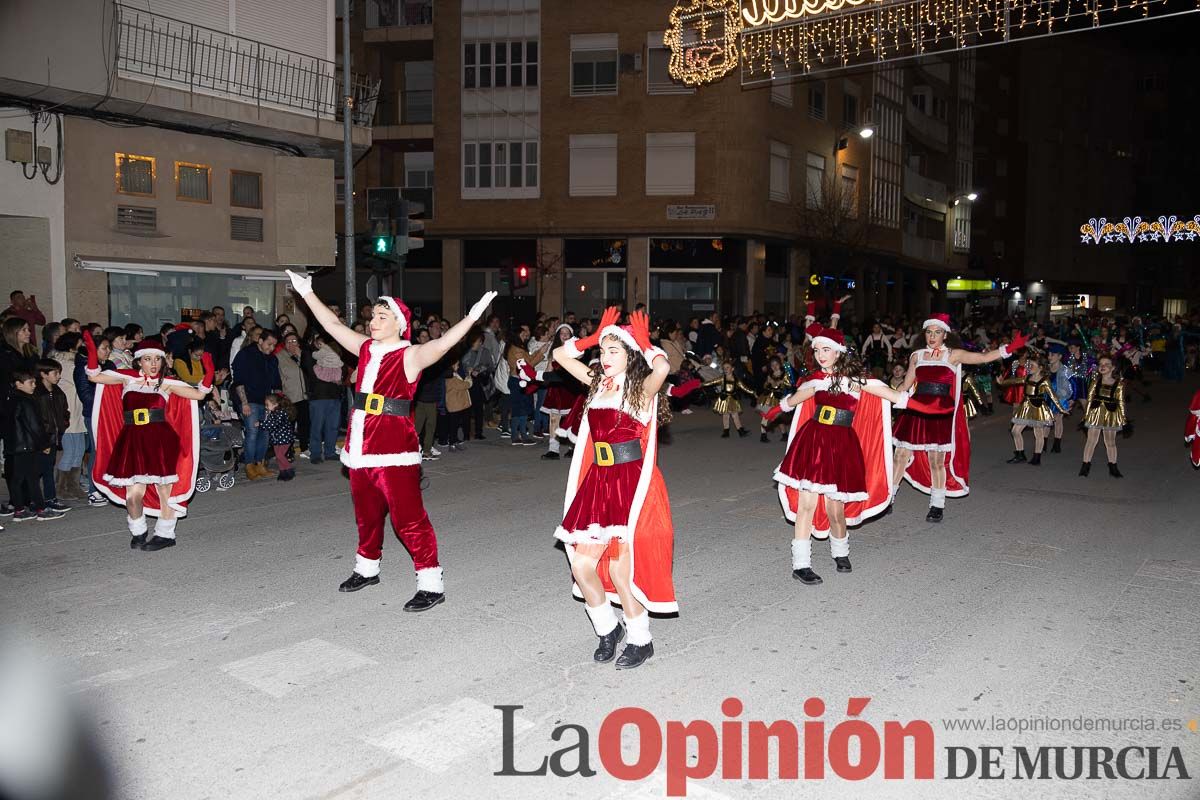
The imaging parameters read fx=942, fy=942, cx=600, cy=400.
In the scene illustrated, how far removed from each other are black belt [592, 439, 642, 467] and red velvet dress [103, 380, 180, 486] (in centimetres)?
444

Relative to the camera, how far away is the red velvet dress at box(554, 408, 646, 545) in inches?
217

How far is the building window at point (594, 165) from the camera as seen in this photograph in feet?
110

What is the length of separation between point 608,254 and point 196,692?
29.7 meters

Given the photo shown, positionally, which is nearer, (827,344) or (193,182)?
(827,344)

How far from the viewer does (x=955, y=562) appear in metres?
8.06

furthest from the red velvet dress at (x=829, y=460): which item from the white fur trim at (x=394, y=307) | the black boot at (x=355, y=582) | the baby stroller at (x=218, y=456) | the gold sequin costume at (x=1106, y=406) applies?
the baby stroller at (x=218, y=456)

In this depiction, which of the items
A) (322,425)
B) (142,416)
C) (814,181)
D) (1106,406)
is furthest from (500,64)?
(142,416)

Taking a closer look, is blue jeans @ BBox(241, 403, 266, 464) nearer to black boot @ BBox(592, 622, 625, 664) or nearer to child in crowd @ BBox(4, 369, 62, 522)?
child in crowd @ BBox(4, 369, 62, 522)

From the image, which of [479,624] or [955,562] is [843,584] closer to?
[955,562]

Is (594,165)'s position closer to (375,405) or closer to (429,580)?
(375,405)

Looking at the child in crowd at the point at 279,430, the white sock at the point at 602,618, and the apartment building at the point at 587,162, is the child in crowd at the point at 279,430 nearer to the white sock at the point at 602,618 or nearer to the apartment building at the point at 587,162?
the white sock at the point at 602,618

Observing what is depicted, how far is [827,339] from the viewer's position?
7395 mm

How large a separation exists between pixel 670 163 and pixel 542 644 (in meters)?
29.0

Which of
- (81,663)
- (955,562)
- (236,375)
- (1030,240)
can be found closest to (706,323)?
(236,375)
